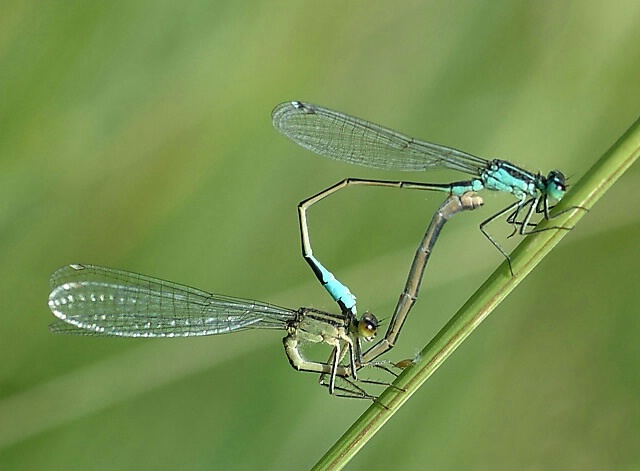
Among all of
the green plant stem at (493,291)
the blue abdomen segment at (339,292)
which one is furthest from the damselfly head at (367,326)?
the green plant stem at (493,291)

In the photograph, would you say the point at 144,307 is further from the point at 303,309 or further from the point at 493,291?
the point at 493,291

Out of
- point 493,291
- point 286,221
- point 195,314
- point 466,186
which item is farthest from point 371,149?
point 493,291

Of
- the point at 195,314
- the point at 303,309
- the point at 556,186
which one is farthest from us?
the point at 303,309

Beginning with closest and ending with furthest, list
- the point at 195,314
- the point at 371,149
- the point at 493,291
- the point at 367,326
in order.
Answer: the point at 493,291 → the point at 367,326 → the point at 195,314 → the point at 371,149

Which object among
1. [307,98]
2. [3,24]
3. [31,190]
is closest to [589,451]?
[307,98]

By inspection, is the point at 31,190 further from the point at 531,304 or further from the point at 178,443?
the point at 531,304

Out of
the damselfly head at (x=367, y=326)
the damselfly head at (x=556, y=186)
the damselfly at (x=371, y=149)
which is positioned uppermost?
the damselfly at (x=371, y=149)

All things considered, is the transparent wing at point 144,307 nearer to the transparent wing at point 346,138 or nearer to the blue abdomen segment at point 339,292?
the blue abdomen segment at point 339,292

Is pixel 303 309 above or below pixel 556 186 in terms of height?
above
